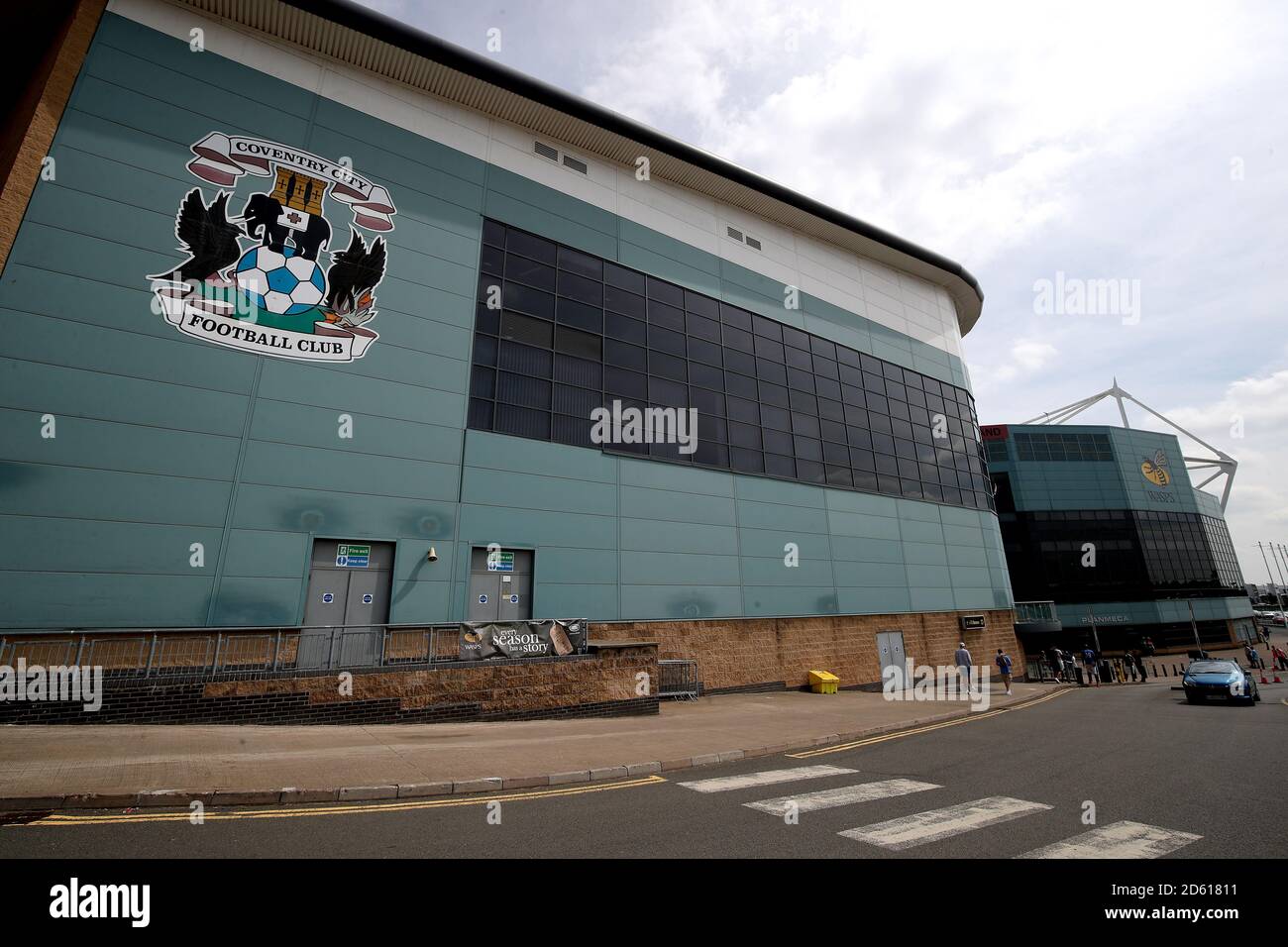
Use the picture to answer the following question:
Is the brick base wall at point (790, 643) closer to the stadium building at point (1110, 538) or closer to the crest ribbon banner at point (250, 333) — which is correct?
the crest ribbon banner at point (250, 333)

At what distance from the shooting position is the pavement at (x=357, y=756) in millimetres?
6551

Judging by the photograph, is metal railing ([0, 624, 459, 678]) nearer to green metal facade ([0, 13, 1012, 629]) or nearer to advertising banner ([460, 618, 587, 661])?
green metal facade ([0, 13, 1012, 629])

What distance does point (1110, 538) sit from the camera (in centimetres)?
5525

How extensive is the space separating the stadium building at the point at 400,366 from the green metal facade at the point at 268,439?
0.07m

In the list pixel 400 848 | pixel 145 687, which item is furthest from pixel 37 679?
pixel 400 848

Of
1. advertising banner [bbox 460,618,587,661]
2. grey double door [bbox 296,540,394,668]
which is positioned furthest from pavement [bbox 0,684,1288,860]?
grey double door [bbox 296,540,394,668]

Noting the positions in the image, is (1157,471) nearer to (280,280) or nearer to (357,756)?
(357,756)

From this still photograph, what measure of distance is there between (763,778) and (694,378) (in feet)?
54.7

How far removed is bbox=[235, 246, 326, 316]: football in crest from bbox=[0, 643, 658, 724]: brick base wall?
955 cm

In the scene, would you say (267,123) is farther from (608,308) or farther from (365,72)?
(608,308)

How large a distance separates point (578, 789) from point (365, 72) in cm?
2198

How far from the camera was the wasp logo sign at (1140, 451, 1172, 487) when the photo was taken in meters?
58.5

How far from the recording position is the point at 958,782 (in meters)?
7.73

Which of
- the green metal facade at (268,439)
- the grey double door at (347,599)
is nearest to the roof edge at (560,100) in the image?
the green metal facade at (268,439)
